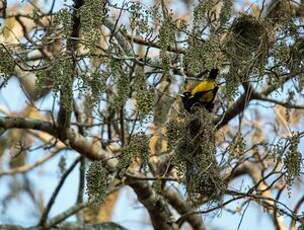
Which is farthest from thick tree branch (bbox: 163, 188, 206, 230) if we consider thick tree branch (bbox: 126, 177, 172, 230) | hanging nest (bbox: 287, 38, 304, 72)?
hanging nest (bbox: 287, 38, 304, 72)

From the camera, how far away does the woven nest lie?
3967 mm

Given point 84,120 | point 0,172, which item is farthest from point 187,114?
point 0,172

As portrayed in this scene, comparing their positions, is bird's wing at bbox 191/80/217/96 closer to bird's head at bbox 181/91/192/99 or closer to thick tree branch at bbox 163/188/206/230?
bird's head at bbox 181/91/192/99

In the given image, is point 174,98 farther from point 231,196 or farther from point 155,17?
point 155,17

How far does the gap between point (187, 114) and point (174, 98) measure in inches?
47.8

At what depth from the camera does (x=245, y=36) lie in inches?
164

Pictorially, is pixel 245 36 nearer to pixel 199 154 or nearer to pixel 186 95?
pixel 186 95

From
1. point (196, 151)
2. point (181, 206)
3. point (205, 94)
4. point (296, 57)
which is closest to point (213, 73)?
point (205, 94)

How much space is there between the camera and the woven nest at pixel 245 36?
13.0 feet

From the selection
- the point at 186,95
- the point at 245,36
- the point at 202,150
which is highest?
the point at 245,36

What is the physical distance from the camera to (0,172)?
8.73m

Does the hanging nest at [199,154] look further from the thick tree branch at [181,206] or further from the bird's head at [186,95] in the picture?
the thick tree branch at [181,206]

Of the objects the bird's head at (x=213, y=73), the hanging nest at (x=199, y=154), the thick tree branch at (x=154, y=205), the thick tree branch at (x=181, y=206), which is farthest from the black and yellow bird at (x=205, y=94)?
the thick tree branch at (x=181, y=206)

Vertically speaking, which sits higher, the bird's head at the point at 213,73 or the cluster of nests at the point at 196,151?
the bird's head at the point at 213,73
